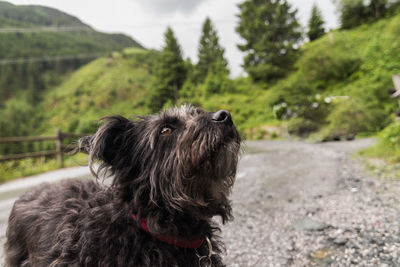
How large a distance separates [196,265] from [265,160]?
25.9 feet

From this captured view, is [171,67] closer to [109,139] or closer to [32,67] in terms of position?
[109,139]

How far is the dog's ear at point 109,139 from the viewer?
1649 millimetres

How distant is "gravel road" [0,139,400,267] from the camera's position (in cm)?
259

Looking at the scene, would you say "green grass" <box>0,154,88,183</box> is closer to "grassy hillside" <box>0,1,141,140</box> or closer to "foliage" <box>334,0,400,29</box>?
"foliage" <box>334,0,400,29</box>

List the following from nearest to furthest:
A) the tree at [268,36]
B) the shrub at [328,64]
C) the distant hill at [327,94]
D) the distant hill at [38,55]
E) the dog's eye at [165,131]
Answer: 1. the dog's eye at [165,131]
2. the distant hill at [327,94]
3. the tree at [268,36]
4. the shrub at [328,64]
5. the distant hill at [38,55]

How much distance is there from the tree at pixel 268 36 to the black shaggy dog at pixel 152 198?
642 centimetres

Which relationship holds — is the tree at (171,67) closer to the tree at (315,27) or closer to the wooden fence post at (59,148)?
the wooden fence post at (59,148)

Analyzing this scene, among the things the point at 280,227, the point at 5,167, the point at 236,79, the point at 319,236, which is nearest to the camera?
the point at 319,236

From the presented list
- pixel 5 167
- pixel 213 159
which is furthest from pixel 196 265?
pixel 5 167

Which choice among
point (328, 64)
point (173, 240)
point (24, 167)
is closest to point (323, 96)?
point (328, 64)

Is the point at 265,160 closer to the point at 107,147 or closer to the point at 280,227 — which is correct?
the point at 280,227

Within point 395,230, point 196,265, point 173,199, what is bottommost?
point 395,230

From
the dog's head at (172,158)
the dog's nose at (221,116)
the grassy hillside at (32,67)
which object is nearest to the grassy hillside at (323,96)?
the dog's head at (172,158)

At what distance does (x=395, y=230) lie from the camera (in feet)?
9.18
